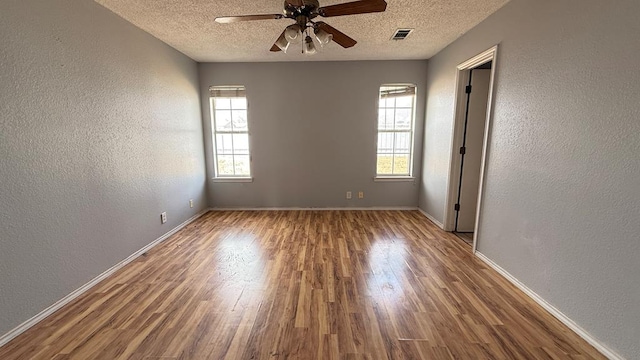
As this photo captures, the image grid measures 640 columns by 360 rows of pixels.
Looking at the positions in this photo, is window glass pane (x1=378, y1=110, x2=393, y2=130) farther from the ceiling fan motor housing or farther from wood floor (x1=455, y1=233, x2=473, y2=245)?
the ceiling fan motor housing

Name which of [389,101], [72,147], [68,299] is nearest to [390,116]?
[389,101]

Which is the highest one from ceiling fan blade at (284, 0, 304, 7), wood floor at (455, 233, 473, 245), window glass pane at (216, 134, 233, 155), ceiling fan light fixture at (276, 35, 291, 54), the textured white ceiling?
the textured white ceiling

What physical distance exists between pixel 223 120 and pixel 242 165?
0.88m

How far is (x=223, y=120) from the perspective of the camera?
446cm

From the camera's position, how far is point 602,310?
1.53m

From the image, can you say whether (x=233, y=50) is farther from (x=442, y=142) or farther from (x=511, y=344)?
(x=511, y=344)

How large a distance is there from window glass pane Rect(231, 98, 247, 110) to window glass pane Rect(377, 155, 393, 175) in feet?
8.64

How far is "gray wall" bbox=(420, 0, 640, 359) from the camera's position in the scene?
1413 mm

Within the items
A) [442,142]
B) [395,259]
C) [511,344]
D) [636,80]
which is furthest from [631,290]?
[442,142]

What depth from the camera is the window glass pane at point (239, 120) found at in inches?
174

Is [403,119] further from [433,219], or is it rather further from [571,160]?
[571,160]

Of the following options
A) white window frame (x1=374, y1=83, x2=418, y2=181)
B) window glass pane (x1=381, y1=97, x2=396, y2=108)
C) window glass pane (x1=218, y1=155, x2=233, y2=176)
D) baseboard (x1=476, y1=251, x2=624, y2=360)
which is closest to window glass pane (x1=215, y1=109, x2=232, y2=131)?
window glass pane (x1=218, y1=155, x2=233, y2=176)

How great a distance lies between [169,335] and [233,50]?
3.56m

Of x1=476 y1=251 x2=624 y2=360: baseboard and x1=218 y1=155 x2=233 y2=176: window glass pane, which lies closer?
x1=476 y1=251 x2=624 y2=360: baseboard
